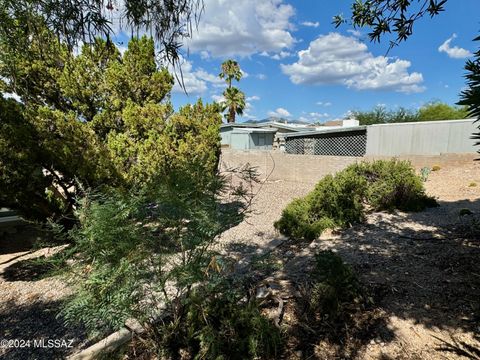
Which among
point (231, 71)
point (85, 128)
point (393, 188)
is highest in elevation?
point (231, 71)

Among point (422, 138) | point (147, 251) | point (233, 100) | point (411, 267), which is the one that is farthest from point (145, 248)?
point (233, 100)

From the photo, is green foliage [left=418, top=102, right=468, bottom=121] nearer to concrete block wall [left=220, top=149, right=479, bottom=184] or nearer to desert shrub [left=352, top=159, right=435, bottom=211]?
concrete block wall [left=220, top=149, right=479, bottom=184]

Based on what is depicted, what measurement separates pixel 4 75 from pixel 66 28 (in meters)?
3.92

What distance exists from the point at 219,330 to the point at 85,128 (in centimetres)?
471

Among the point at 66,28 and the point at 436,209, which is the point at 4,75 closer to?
the point at 66,28

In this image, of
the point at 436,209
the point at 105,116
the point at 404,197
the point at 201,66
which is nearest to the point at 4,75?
the point at 105,116

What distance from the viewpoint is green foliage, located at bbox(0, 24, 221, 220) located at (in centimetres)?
456

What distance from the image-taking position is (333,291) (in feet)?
7.54

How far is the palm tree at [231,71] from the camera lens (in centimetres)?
2391

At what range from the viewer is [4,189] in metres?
4.38

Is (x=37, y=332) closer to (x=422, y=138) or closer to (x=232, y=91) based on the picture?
(x=422, y=138)

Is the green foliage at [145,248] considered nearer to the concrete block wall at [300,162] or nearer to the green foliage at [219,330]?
the green foliage at [219,330]

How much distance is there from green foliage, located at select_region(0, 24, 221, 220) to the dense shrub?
82.3 inches

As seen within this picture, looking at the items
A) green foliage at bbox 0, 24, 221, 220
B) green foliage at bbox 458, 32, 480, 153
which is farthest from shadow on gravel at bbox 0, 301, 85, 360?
green foliage at bbox 458, 32, 480, 153
